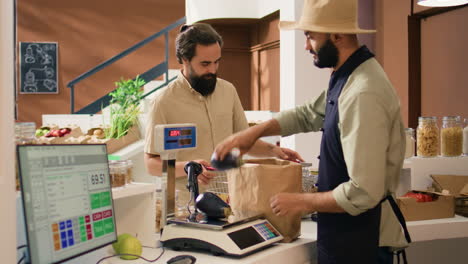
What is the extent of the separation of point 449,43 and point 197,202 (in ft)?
11.9

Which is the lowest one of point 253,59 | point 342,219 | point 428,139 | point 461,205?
point 461,205

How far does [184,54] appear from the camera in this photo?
266cm

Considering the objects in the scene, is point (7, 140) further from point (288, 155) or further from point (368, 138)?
point (288, 155)

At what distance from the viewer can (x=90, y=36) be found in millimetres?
10312

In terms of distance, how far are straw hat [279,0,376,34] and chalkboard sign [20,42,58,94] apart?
8.95 m

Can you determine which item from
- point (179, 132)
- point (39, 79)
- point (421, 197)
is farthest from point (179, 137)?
point (39, 79)

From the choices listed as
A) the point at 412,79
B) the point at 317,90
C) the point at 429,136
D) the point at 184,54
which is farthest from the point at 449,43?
the point at 184,54

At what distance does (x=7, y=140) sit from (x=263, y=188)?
2.99 feet

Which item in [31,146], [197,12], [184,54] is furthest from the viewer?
[197,12]

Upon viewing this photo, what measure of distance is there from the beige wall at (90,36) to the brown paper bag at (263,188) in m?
8.59

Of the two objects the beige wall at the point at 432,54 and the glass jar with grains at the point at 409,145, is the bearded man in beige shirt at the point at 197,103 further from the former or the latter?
the beige wall at the point at 432,54

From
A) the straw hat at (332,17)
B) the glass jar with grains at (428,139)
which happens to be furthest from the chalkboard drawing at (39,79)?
the straw hat at (332,17)

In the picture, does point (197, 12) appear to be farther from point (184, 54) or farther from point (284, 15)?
point (184, 54)

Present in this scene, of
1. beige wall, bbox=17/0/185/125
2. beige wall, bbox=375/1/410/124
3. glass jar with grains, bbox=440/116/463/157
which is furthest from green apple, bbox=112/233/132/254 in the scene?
beige wall, bbox=17/0/185/125
